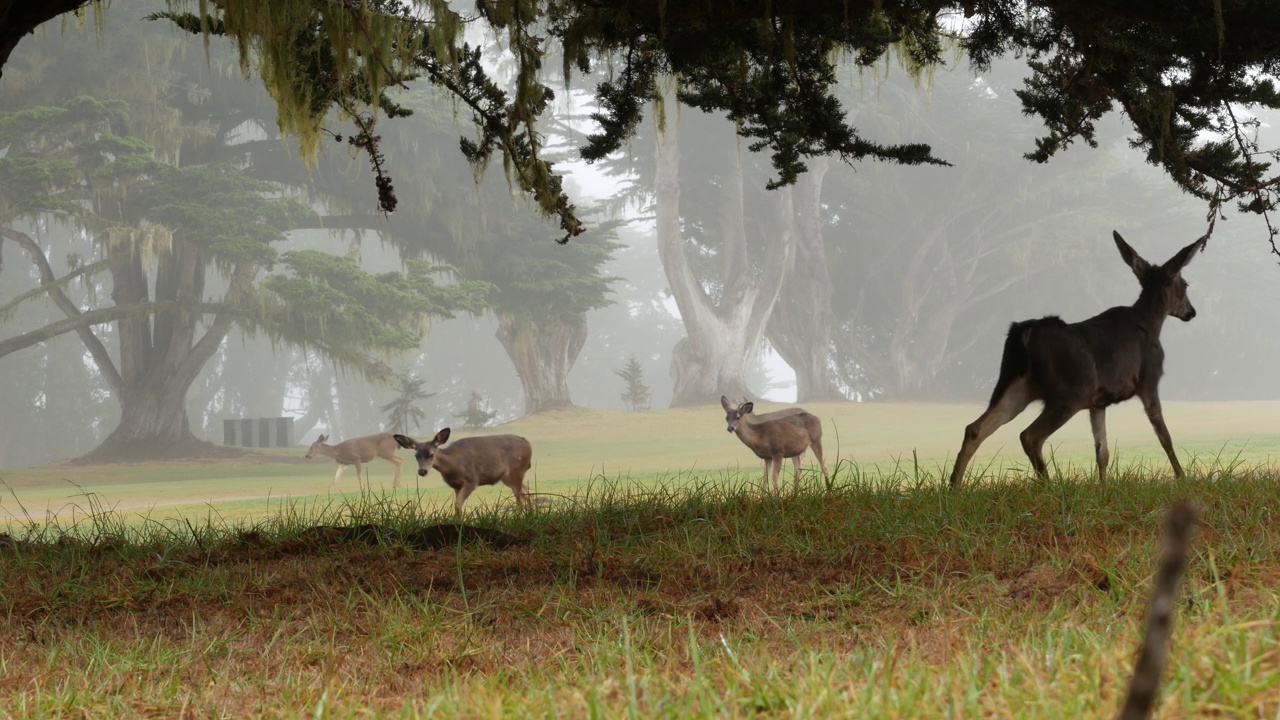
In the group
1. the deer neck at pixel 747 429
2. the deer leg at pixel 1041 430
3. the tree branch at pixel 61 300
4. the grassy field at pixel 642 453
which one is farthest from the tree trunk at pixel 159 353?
the deer leg at pixel 1041 430

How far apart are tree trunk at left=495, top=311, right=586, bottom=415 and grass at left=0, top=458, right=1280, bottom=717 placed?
2953 centimetres

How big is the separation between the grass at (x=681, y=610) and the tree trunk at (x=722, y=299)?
3233cm

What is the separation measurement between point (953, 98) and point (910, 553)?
152ft

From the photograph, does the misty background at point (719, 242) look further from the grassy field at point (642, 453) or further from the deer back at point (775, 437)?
the deer back at point (775, 437)

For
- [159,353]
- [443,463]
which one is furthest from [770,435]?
[159,353]

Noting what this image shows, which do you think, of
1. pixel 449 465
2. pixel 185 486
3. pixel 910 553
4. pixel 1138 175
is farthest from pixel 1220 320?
pixel 910 553

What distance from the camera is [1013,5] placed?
7137mm

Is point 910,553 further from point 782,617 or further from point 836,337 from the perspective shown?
point 836,337

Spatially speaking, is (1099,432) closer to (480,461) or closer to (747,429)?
(747,429)

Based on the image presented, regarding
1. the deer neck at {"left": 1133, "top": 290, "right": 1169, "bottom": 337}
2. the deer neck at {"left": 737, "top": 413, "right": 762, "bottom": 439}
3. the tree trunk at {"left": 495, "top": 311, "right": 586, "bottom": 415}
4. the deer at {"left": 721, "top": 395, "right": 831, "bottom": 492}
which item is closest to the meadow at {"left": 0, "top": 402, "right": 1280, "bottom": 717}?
the deer neck at {"left": 1133, "top": 290, "right": 1169, "bottom": 337}

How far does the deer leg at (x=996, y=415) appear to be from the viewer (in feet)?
24.8

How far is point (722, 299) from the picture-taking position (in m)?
42.0

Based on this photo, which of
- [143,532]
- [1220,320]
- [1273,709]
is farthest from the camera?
[1220,320]

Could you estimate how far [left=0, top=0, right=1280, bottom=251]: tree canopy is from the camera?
21.9 ft
